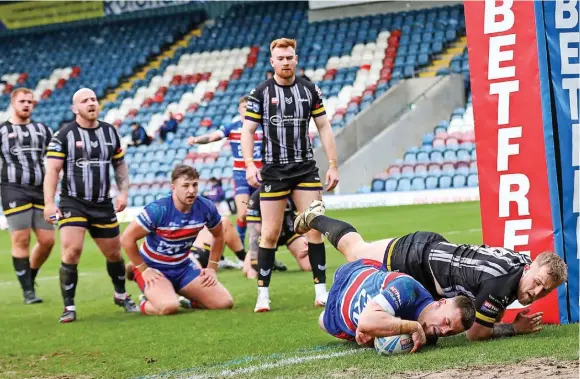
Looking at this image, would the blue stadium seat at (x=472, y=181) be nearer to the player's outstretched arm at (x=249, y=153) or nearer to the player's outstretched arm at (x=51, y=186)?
the player's outstretched arm at (x=249, y=153)

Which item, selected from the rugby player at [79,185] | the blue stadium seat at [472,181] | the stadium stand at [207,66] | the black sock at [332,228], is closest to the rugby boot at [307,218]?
the black sock at [332,228]

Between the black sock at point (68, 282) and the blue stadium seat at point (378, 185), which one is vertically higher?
the blue stadium seat at point (378, 185)

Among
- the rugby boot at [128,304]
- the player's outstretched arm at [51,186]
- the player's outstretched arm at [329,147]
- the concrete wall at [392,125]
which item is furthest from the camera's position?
the concrete wall at [392,125]

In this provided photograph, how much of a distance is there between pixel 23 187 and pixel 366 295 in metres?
5.89

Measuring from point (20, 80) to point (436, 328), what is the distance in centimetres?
3235

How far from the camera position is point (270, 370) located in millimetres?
5801

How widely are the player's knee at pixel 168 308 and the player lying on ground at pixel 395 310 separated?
9.65ft

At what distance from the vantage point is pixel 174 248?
9234 millimetres

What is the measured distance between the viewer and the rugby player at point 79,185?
9.09 metres

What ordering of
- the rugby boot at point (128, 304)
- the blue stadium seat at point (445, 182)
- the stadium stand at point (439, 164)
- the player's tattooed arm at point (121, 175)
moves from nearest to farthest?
the player's tattooed arm at point (121, 175) → the rugby boot at point (128, 304) → the blue stadium seat at point (445, 182) → the stadium stand at point (439, 164)

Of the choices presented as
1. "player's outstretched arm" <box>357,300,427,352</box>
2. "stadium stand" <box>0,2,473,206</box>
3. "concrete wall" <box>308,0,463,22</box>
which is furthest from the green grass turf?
"concrete wall" <box>308,0,463,22</box>

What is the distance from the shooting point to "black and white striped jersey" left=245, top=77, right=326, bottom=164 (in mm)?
8641

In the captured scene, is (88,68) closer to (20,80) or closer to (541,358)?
(20,80)

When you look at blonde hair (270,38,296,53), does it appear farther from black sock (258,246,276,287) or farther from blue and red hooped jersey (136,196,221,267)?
black sock (258,246,276,287)
